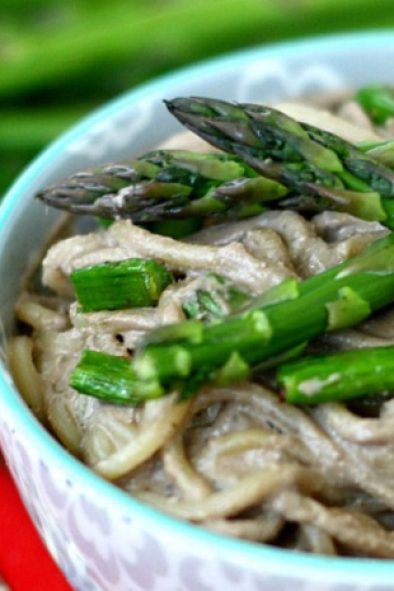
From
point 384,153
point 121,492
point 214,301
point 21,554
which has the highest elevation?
point 384,153

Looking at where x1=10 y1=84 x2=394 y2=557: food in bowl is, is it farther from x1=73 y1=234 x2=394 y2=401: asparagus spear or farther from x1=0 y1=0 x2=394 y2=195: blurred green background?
x1=0 y1=0 x2=394 y2=195: blurred green background

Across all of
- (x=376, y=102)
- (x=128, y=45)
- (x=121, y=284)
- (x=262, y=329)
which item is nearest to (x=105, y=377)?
(x=121, y=284)

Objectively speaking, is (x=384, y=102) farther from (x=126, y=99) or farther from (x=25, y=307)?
(x=25, y=307)

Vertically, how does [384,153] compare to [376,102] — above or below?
above

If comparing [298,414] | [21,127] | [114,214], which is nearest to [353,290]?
[298,414]

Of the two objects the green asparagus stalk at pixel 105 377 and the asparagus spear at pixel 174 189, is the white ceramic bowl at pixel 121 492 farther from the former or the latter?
the asparagus spear at pixel 174 189

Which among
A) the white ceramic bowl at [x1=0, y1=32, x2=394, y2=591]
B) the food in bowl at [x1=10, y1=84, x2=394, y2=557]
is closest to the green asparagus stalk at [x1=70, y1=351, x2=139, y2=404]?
the food in bowl at [x1=10, y1=84, x2=394, y2=557]

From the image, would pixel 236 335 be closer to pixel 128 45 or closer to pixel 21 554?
pixel 21 554
